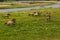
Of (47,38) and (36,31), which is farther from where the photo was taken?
(36,31)

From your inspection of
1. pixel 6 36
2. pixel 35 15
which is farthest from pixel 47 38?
pixel 35 15

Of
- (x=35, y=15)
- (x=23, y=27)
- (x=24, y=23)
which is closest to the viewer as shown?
(x=23, y=27)

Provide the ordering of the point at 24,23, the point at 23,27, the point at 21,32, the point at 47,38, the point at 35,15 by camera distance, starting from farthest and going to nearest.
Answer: the point at 35,15
the point at 24,23
the point at 23,27
the point at 21,32
the point at 47,38

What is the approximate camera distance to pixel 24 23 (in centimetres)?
1325

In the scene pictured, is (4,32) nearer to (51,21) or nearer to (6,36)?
(6,36)

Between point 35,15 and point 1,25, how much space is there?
12.3 feet

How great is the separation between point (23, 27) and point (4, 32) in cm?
142

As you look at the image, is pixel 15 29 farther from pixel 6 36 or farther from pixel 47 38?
pixel 47 38

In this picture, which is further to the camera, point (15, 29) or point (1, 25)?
Result: point (1, 25)

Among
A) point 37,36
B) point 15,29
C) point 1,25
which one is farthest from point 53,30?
point 1,25

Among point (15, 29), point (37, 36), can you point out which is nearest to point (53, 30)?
point (37, 36)

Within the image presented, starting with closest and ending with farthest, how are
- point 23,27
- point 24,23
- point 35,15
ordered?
point 23,27 → point 24,23 → point 35,15

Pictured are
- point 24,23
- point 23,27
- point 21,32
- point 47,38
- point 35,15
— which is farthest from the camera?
point 35,15

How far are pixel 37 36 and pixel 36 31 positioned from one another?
84cm
